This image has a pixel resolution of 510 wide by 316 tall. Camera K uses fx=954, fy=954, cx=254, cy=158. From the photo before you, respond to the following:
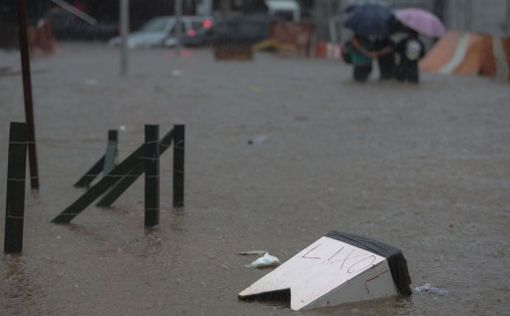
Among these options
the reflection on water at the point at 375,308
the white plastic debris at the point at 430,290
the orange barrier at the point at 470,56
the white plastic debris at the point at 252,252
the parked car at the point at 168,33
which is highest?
the reflection on water at the point at 375,308

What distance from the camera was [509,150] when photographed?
39.9 ft

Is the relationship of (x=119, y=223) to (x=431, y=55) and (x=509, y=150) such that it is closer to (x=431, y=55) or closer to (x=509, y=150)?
(x=509, y=150)

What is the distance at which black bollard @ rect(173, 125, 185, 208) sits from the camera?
838 cm

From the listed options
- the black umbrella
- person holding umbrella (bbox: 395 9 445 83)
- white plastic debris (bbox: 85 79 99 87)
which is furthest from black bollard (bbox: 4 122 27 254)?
person holding umbrella (bbox: 395 9 445 83)

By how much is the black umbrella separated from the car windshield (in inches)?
869

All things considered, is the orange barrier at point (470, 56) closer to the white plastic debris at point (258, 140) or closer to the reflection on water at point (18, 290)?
the white plastic debris at point (258, 140)

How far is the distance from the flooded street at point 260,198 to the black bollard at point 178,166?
12cm

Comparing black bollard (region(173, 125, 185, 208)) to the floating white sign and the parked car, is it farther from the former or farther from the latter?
the parked car

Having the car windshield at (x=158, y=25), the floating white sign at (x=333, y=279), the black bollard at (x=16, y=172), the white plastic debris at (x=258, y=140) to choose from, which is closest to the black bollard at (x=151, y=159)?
the black bollard at (x=16, y=172)

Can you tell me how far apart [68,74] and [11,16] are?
8372 mm

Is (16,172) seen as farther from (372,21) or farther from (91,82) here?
(91,82)

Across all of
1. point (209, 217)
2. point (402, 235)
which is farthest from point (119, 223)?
point (402, 235)

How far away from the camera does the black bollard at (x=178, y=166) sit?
8375mm

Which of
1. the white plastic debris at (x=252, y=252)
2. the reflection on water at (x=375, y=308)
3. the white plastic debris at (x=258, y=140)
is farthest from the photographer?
the white plastic debris at (x=258, y=140)
